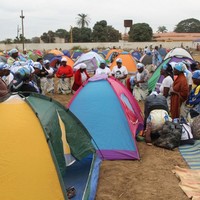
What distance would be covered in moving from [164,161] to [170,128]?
76cm

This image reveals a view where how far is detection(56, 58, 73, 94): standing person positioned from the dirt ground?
667cm

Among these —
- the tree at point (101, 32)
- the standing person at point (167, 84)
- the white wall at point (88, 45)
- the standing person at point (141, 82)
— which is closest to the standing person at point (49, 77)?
the standing person at point (141, 82)

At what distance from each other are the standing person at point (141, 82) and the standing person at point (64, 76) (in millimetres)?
3056

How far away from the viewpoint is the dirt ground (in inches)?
173

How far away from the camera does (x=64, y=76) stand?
12.2 m

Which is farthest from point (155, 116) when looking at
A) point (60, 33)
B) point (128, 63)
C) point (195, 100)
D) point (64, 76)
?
point (60, 33)

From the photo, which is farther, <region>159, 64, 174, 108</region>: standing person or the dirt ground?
<region>159, 64, 174, 108</region>: standing person

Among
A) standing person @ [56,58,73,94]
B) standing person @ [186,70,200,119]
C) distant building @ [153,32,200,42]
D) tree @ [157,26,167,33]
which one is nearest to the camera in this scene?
standing person @ [186,70,200,119]

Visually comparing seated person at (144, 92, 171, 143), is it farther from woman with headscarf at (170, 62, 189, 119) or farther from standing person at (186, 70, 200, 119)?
standing person at (186, 70, 200, 119)

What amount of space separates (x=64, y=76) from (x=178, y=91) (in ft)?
20.4

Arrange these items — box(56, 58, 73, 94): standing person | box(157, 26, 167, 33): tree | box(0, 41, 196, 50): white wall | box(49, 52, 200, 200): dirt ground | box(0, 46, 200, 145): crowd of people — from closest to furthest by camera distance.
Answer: box(49, 52, 200, 200): dirt ground, box(0, 46, 200, 145): crowd of people, box(56, 58, 73, 94): standing person, box(0, 41, 196, 50): white wall, box(157, 26, 167, 33): tree

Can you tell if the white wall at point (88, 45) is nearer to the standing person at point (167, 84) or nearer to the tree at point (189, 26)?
the tree at point (189, 26)

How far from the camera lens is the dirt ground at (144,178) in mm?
4396

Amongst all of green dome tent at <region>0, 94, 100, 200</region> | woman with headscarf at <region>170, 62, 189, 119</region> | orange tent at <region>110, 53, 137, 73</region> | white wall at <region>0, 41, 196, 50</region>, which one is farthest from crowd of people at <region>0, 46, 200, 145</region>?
white wall at <region>0, 41, 196, 50</region>
